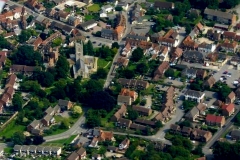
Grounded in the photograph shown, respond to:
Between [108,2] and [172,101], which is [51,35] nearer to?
[108,2]

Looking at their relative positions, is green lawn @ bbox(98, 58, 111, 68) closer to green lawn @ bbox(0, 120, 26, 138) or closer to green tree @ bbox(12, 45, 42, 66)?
green tree @ bbox(12, 45, 42, 66)

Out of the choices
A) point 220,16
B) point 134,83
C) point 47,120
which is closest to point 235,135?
point 134,83

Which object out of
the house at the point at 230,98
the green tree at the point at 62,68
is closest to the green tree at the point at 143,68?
the green tree at the point at 62,68

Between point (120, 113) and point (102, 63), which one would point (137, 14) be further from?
point (120, 113)

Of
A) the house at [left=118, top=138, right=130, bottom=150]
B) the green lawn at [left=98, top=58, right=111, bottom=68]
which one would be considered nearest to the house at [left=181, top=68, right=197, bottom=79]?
the green lawn at [left=98, top=58, right=111, bottom=68]

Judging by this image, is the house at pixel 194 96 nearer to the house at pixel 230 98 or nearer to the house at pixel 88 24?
the house at pixel 230 98

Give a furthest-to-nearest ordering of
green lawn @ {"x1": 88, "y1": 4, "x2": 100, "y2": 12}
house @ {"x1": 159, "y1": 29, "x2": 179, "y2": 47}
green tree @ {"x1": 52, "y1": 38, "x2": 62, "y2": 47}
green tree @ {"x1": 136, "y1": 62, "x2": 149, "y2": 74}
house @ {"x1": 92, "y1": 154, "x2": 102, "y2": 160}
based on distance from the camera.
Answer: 1. green lawn @ {"x1": 88, "y1": 4, "x2": 100, "y2": 12}
2. green tree @ {"x1": 52, "y1": 38, "x2": 62, "y2": 47}
3. house @ {"x1": 159, "y1": 29, "x2": 179, "y2": 47}
4. green tree @ {"x1": 136, "y1": 62, "x2": 149, "y2": 74}
5. house @ {"x1": 92, "y1": 154, "x2": 102, "y2": 160}
